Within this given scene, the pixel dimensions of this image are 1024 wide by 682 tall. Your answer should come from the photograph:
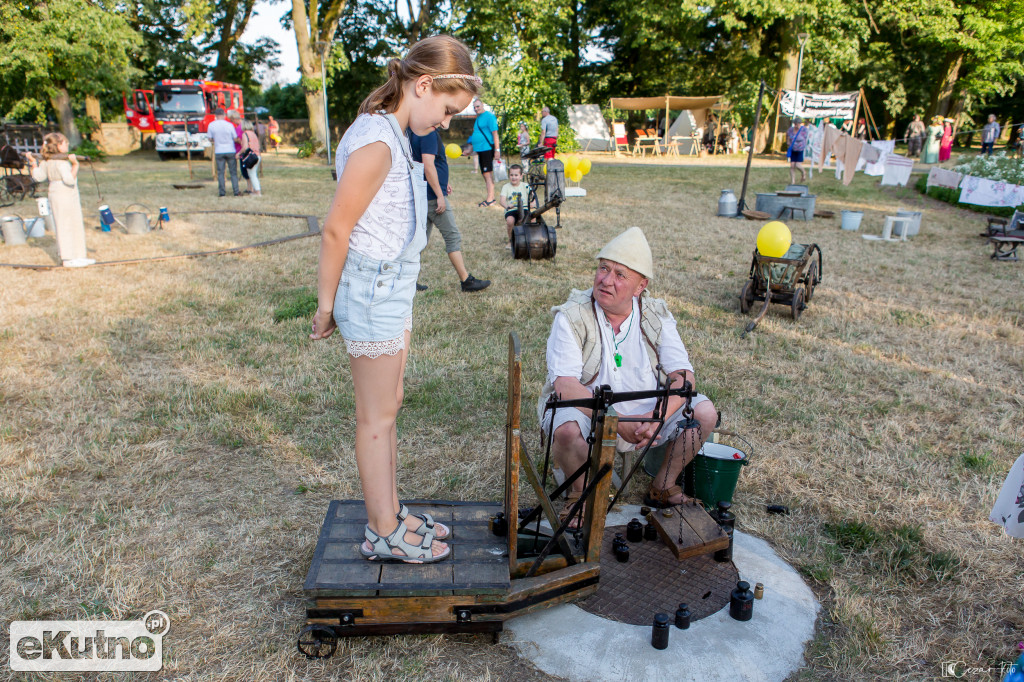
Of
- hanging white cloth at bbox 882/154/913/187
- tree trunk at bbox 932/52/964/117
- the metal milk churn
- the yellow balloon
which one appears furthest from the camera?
tree trunk at bbox 932/52/964/117

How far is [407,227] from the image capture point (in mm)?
2270

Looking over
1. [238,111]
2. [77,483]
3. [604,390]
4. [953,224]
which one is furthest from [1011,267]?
[238,111]

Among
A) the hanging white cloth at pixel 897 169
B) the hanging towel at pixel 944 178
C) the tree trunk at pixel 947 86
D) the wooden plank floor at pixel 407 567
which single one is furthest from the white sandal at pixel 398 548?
the tree trunk at pixel 947 86

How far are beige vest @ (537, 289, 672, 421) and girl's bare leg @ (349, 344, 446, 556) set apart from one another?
1080 mm

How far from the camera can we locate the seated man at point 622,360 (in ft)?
10.4

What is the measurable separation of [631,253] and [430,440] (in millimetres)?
1749

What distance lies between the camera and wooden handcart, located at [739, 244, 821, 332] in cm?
618

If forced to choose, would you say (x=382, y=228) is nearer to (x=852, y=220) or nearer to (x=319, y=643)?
(x=319, y=643)

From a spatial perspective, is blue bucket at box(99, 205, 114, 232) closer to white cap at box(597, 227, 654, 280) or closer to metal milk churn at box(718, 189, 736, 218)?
white cap at box(597, 227, 654, 280)

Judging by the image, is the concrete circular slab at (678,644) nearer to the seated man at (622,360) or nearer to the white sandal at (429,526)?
the white sandal at (429,526)

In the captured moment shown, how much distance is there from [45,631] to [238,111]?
29504 millimetres

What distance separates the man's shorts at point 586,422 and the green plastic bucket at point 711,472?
0.12 meters

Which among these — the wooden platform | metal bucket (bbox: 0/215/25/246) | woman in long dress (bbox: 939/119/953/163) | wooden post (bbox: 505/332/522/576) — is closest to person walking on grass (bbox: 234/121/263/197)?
metal bucket (bbox: 0/215/25/246)

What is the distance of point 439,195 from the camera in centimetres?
634
